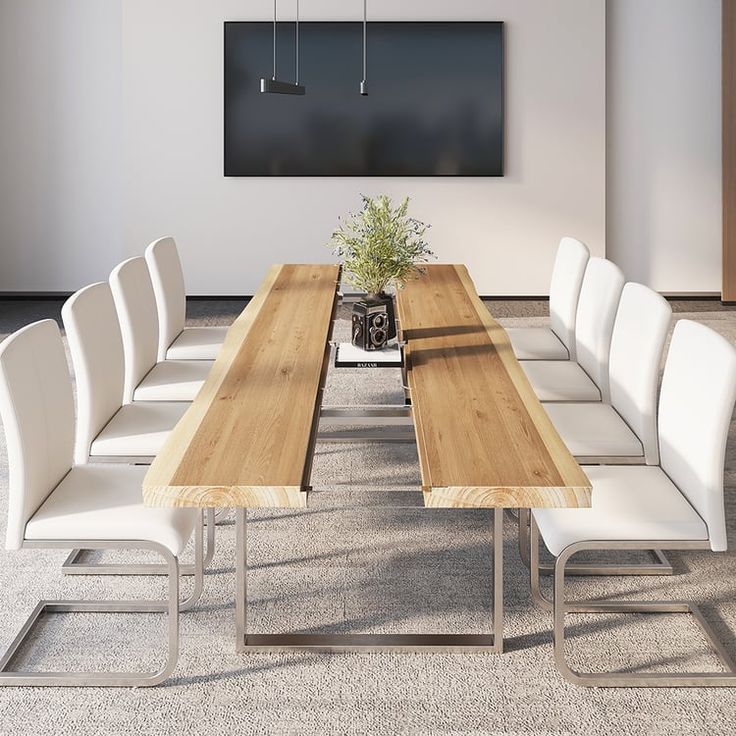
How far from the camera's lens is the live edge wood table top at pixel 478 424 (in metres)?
2.61

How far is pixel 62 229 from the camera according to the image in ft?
29.9

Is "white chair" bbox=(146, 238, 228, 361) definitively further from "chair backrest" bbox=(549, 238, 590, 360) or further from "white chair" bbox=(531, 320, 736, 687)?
"white chair" bbox=(531, 320, 736, 687)

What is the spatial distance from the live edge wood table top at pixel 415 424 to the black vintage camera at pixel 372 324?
81mm

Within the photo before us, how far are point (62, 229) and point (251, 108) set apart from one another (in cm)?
185

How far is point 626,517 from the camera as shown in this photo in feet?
9.81

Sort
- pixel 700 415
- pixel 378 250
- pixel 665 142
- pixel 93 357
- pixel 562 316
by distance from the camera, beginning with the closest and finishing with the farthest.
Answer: pixel 700 415
pixel 93 357
pixel 378 250
pixel 562 316
pixel 665 142

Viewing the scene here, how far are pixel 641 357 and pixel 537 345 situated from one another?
1.38 m

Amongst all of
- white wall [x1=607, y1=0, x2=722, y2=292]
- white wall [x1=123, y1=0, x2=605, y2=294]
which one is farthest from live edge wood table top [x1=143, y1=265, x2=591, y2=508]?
white wall [x1=607, y1=0, x2=722, y2=292]

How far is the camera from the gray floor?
2.82m

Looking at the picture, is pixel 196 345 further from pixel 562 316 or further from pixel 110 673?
pixel 110 673

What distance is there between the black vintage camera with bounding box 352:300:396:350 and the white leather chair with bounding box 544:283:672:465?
71 cm

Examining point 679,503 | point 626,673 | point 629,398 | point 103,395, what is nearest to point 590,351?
point 629,398

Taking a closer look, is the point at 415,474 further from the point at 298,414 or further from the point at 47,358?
the point at 47,358

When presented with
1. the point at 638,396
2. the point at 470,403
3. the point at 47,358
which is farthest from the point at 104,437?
the point at 638,396
